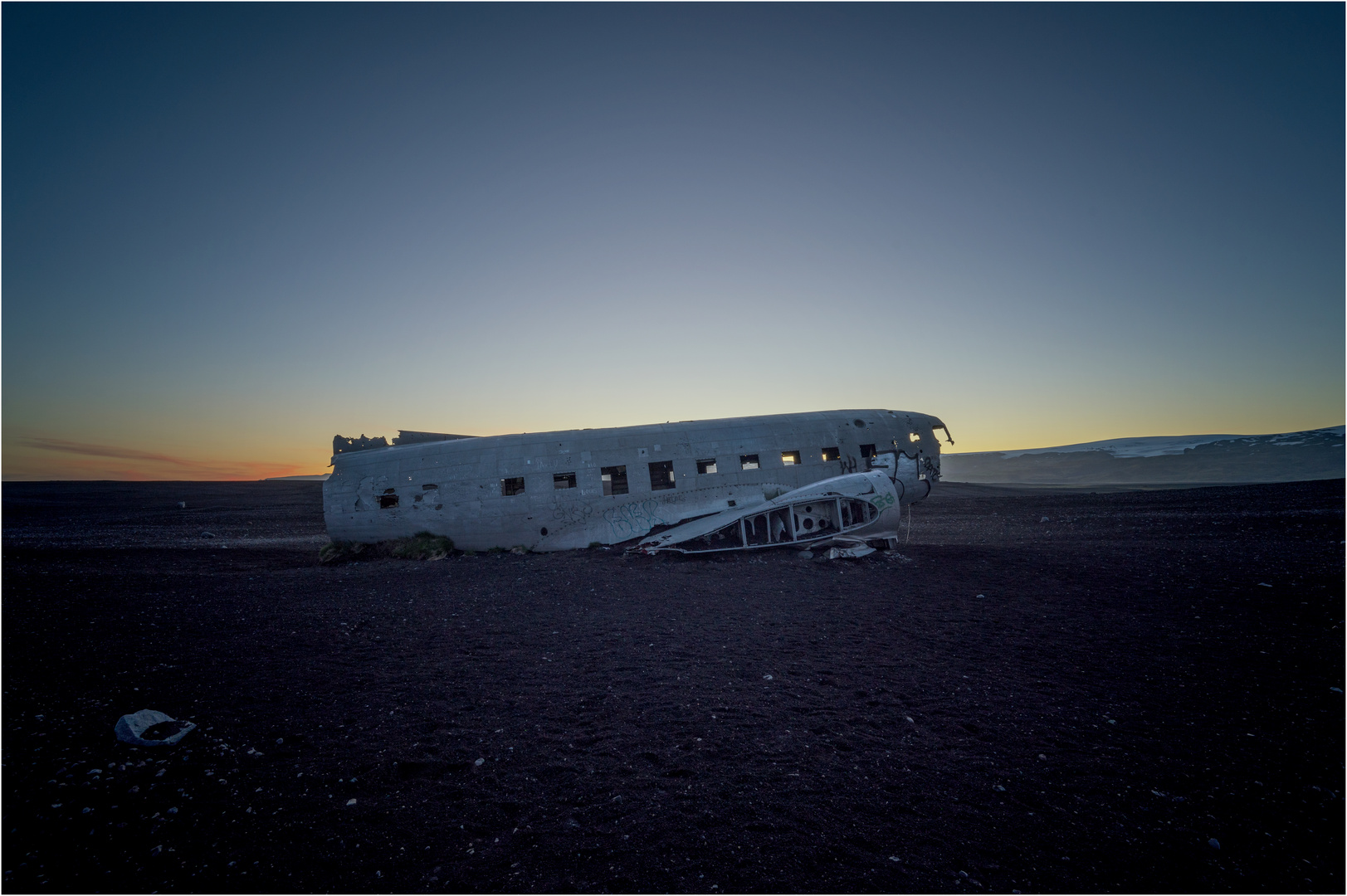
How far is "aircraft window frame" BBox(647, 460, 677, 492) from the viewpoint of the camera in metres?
19.5

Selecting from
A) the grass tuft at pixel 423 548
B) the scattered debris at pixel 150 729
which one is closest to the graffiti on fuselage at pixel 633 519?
the grass tuft at pixel 423 548

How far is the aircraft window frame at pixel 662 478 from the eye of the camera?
766 inches

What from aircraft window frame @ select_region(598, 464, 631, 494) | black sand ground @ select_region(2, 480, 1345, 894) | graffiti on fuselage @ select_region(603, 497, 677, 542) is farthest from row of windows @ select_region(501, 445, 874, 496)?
black sand ground @ select_region(2, 480, 1345, 894)

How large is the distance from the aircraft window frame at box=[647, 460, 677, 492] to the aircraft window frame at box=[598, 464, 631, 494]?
3.19ft

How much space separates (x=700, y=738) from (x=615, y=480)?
14.2m

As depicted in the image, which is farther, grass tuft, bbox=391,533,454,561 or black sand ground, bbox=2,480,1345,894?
grass tuft, bbox=391,533,454,561

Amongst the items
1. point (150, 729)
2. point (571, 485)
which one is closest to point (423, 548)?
point (571, 485)

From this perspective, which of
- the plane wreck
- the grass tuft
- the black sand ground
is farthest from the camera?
the plane wreck

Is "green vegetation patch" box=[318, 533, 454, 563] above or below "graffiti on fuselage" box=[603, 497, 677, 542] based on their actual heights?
below

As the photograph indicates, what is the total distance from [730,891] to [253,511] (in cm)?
5829

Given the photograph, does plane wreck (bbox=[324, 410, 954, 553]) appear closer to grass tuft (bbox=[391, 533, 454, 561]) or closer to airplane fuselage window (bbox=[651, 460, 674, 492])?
airplane fuselage window (bbox=[651, 460, 674, 492])

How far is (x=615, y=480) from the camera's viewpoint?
19.5 metres

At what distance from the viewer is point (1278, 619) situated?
28.9ft

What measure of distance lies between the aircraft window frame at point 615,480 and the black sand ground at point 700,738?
7.15 m
